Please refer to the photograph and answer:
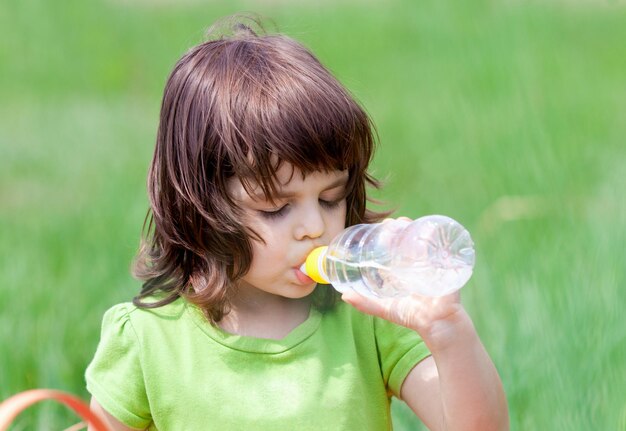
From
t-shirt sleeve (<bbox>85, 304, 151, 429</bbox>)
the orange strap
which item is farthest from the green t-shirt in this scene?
the orange strap

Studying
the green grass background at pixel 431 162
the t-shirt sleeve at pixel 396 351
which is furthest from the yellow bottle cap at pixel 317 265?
the green grass background at pixel 431 162

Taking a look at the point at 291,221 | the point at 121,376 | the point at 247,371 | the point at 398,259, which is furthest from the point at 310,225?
the point at 121,376

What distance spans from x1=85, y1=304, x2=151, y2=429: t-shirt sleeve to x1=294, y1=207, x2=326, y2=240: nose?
34 centimetres

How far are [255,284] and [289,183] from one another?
0.20 metres

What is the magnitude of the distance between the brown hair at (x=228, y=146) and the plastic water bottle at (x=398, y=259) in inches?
4.2

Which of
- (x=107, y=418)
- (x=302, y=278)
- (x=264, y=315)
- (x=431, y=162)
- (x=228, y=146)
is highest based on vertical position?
(x=228, y=146)

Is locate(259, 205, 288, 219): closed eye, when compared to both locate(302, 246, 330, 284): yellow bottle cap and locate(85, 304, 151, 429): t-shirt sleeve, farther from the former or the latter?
locate(85, 304, 151, 429): t-shirt sleeve

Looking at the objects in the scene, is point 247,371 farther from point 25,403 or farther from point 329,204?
point 25,403

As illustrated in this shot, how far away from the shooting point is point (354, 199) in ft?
6.24

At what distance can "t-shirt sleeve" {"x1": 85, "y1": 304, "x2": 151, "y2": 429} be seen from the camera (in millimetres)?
1861

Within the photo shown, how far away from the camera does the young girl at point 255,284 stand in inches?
69.4

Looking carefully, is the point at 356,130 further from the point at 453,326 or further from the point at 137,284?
the point at 137,284

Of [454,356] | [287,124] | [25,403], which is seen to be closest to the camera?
[25,403]

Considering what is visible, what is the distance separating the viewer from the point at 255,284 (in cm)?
186
